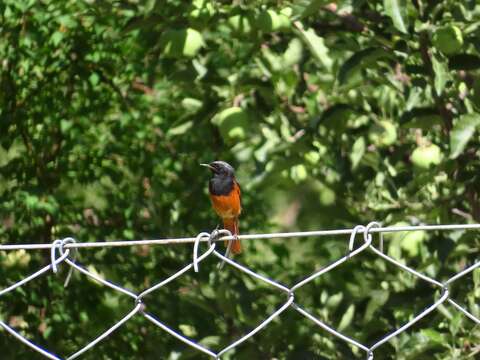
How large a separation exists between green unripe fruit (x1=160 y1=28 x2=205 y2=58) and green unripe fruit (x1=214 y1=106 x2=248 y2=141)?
207mm

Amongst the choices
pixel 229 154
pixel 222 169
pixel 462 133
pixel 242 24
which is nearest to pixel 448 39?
pixel 462 133

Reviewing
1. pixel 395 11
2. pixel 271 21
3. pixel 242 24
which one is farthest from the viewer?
pixel 242 24

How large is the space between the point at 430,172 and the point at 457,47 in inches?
16.0

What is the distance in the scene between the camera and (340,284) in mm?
3658

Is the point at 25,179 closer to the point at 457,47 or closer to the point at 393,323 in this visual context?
the point at 393,323

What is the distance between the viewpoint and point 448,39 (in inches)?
112

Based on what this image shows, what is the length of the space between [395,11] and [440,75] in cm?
25

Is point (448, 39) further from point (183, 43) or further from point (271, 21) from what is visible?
point (183, 43)

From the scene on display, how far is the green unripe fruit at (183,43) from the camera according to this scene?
310 centimetres

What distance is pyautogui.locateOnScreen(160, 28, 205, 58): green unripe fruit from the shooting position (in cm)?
310

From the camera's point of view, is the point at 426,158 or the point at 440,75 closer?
the point at 440,75

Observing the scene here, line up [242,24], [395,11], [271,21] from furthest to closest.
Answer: [242,24] → [271,21] → [395,11]

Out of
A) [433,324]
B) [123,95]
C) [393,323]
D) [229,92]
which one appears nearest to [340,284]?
[393,323]

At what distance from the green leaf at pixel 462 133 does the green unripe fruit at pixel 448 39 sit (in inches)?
7.3
